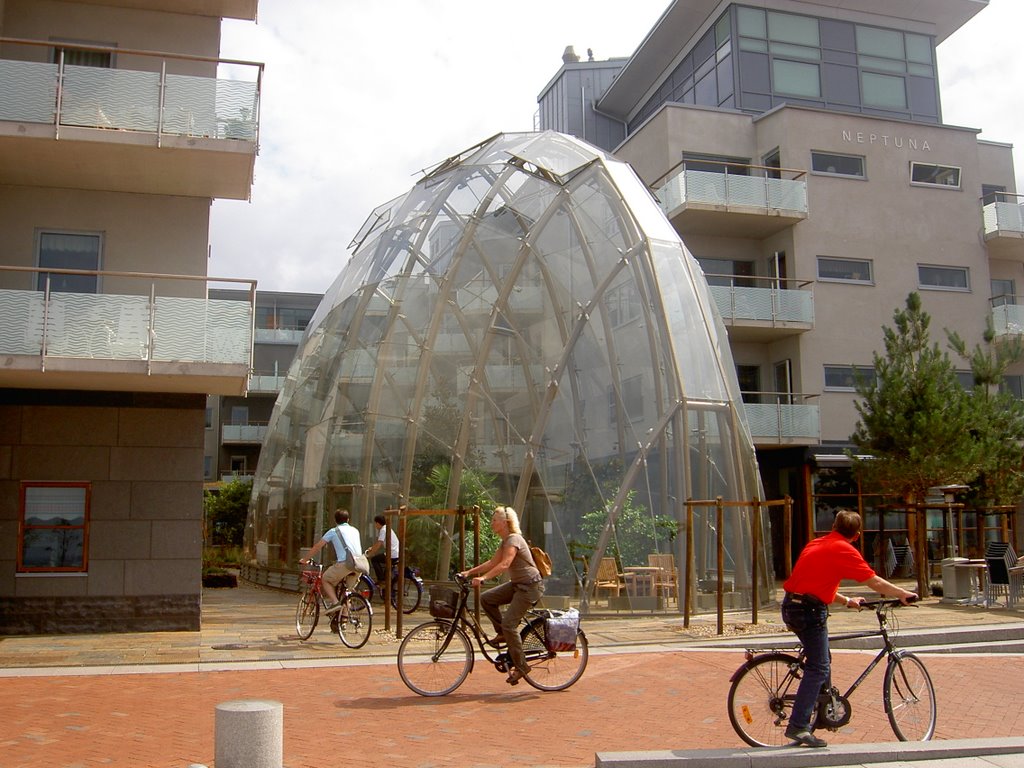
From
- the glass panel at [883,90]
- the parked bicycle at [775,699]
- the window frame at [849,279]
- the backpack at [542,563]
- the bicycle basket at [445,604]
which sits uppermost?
the glass panel at [883,90]

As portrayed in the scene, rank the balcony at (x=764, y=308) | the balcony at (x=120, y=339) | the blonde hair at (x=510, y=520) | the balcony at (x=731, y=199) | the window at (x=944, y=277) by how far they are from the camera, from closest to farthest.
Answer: the blonde hair at (x=510, y=520)
the balcony at (x=120, y=339)
the balcony at (x=764, y=308)
the balcony at (x=731, y=199)
the window at (x=944, y=277)

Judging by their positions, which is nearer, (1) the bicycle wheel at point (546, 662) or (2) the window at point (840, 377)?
(1) the bicycle wheel at point (546, 662)

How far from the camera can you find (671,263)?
19.9 metres

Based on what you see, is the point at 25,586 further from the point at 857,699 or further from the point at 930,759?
the point at 930,759

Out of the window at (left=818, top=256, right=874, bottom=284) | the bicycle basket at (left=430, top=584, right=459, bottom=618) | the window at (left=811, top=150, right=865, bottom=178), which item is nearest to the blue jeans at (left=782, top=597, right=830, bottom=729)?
the bicycle basket at (left=430, top=584, right=459, bottom=618)

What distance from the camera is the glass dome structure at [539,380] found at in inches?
724

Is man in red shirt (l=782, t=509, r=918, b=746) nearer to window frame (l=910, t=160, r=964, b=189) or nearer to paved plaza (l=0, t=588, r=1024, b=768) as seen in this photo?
paved plaza (l=0, t=588, r=1024, b=768)

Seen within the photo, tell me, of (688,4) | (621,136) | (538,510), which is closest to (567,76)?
(621,136)

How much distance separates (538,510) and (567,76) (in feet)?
112

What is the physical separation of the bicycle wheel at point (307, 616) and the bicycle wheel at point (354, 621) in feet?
2.73

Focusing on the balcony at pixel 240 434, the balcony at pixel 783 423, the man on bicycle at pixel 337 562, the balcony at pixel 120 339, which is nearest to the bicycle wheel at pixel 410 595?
the man on bicycle at pixel 337 562

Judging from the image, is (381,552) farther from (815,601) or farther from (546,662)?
(815,601)

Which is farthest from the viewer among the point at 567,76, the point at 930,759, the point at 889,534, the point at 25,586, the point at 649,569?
the point at 567,76

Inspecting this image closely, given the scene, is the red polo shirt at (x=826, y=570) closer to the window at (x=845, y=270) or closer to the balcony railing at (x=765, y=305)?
the balcony railing at (x=765, y=305)
